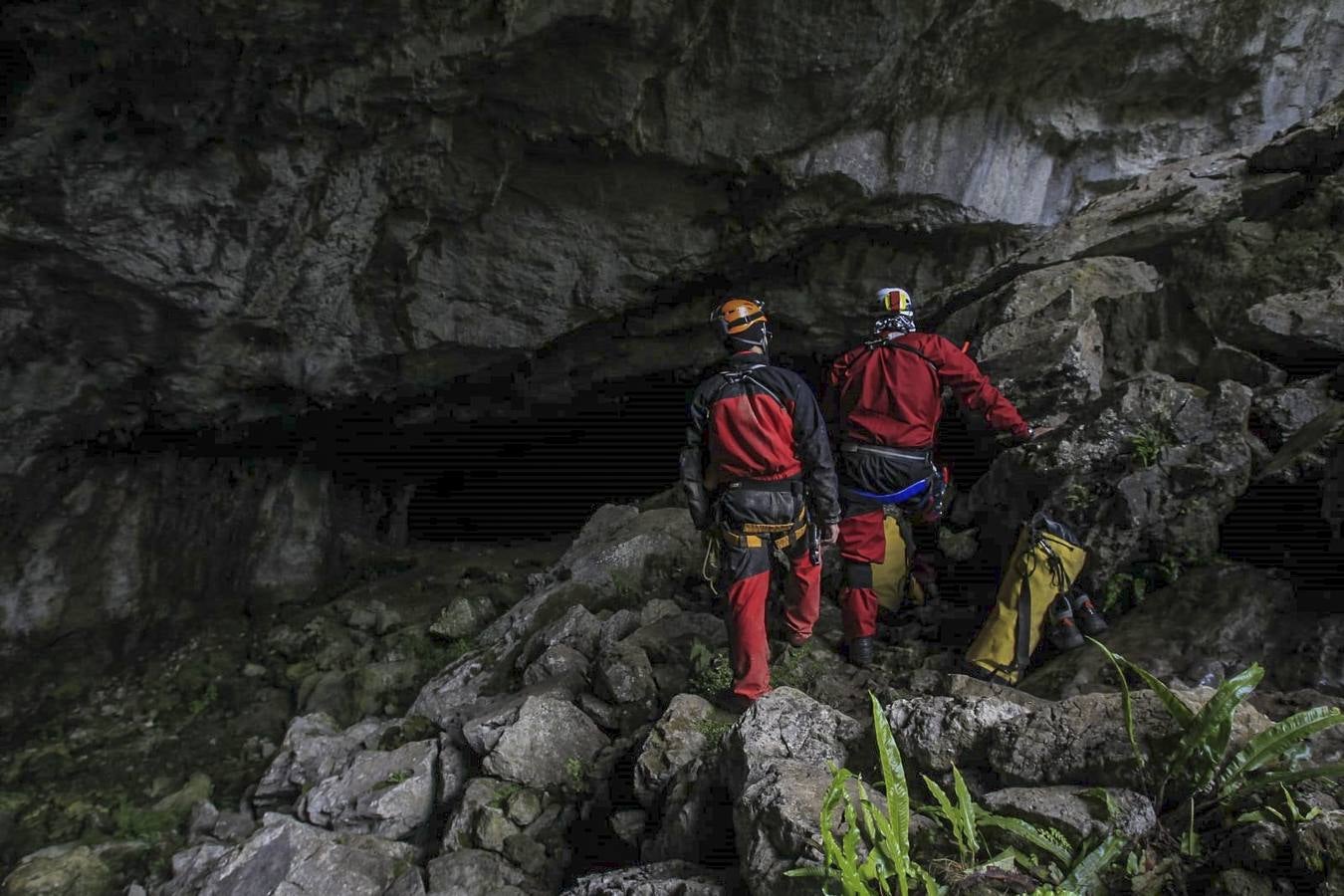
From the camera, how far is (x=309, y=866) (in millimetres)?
4336

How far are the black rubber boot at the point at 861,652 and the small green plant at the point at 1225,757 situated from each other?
2301 millimetres

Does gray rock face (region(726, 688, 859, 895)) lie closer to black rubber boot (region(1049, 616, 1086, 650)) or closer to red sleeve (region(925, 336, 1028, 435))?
black rubber boot (region(1049, 616, 1086, 650))

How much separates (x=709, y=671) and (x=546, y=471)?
9569mm

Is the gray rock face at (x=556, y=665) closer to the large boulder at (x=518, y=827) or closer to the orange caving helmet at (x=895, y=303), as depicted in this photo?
the large boulder at (x=518, y=827)

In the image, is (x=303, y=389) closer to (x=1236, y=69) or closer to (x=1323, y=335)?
(x=1323, y=335)

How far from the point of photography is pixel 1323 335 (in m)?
5.24

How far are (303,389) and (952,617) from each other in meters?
7.74

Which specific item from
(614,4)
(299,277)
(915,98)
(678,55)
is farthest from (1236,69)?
(299,277)

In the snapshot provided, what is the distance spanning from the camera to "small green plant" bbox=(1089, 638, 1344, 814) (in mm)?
2531

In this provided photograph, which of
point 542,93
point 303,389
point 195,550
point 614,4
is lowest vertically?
point 195,550

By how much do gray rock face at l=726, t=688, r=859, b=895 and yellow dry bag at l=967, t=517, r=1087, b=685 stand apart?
1.29m

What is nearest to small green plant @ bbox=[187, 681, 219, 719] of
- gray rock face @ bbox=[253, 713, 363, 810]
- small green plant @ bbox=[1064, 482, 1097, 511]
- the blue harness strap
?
gray rock face @ bbox=[253, 713, 363, 810]

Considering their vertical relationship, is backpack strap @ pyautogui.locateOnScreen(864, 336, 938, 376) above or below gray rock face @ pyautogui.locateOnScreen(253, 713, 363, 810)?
above

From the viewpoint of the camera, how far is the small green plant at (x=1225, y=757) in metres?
2.53
